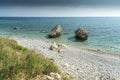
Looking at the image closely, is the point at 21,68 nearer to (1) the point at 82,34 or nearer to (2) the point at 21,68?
(2) the point at 21,68

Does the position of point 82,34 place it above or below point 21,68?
below

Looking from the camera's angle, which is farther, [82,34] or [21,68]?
[82,34]

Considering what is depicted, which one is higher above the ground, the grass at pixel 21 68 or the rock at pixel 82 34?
the grass at pixel 21 68

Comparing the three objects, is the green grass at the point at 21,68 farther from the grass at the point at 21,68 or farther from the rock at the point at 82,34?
the rock at the point at 82,34

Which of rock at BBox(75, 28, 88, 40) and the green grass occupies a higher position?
the green grass

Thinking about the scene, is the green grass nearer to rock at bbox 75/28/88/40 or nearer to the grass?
the grass

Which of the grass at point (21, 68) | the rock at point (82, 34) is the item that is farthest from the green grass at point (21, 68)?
the rock at point (82, 34)

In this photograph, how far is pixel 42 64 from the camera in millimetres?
8609

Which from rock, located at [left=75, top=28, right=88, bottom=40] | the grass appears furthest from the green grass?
rock, located at [left=75, top=28, right=88, bottom=40]

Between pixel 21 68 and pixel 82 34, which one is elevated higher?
pixel 21 68

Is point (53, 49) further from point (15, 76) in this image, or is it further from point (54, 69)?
point (15, 76)

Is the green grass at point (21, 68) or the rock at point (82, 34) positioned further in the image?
the rock at point (82, 34)

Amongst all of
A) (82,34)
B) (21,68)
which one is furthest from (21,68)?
(82,34)

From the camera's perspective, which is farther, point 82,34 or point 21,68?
point 82,34
